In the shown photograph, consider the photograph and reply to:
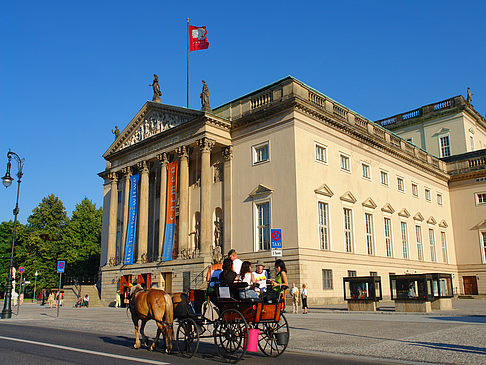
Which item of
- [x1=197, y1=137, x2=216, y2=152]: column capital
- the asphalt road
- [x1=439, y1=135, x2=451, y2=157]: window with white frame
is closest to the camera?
the asphalt road

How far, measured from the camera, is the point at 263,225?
109 ft

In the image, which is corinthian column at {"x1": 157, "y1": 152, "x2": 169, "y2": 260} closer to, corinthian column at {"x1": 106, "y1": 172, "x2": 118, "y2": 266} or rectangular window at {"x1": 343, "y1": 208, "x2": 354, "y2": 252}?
corinthian column at {"x1": 106, "y1": 172, "x2": 118, "y2": 266}

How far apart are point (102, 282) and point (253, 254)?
58.3 ft

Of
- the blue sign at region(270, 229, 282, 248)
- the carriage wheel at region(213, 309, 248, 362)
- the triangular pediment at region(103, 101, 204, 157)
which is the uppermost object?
the triangular pediment at region(103, 101, 204, 157)

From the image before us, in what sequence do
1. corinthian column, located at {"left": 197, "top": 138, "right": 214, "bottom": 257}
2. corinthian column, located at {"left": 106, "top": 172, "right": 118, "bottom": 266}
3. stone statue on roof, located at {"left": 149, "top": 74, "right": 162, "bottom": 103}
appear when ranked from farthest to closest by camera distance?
stone statue on roof, located at {"left": 149, "top": 74, "right": 162, "bottom": 103}
corinthian column, located at {"left": 106, "top": 172, "right": 118, "bottom": 266}
corinthian column, located at {"left": 197, "top": 138, "right": 214, "bottom": 257}

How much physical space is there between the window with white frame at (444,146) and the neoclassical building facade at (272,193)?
11.3 metres

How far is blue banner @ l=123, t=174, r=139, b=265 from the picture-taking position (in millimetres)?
40469

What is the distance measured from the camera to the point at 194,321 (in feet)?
34.9

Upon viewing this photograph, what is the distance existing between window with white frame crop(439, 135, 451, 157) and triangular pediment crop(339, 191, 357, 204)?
2596 centimetres

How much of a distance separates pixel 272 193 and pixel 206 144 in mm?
6883

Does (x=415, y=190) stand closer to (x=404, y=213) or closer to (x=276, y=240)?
(x=404, y=213)

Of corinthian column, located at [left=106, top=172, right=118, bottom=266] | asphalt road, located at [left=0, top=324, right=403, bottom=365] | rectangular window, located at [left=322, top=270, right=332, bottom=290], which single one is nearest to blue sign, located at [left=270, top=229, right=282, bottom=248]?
asphalt road, located at [left=0, top=324, right=403, bottom=365]

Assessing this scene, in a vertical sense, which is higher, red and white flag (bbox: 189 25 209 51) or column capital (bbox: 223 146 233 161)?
red and white flag (bbox: 189 25 209 51)

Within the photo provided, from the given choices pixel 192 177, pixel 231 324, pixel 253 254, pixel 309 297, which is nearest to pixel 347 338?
pixel 231 324
